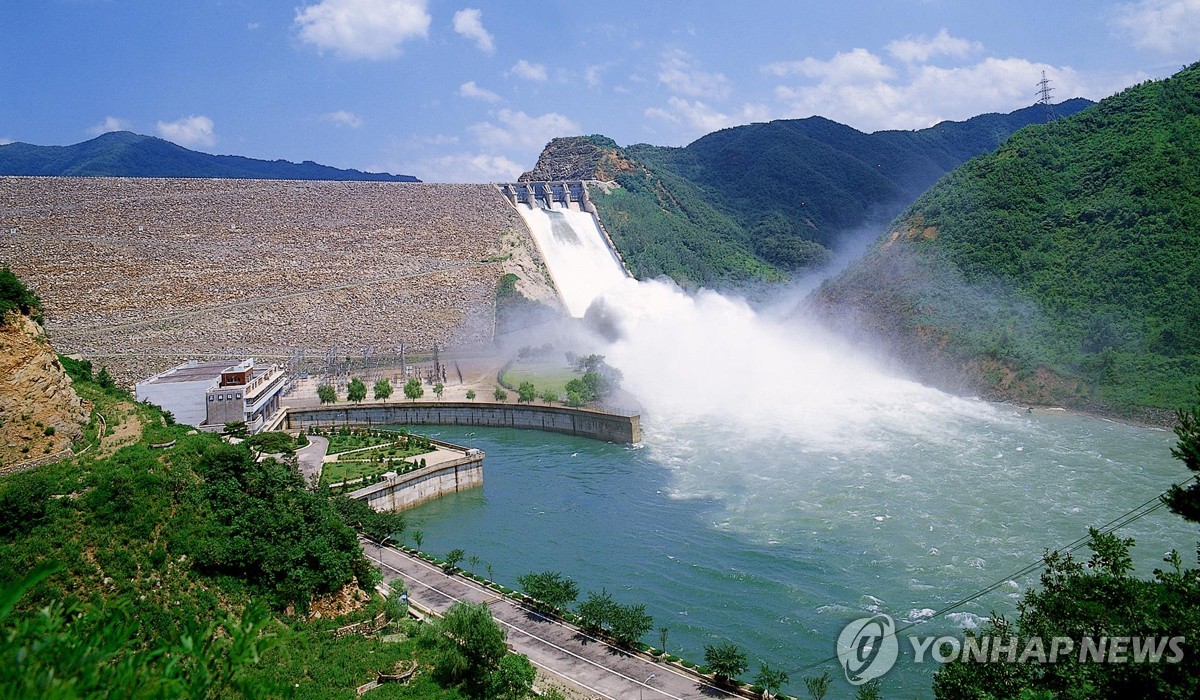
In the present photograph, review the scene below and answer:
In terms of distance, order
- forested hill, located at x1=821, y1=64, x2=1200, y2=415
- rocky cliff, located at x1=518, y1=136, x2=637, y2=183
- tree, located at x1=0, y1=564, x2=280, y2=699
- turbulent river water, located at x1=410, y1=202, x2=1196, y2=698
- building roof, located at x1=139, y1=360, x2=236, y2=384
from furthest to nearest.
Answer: rocky cliff, located at x1=518, y1=136, x2=637, y2=183 < forested hill, located at x1=821, y1=64, x2=1200, y2=415 < building roof, located at x1=139, y1=360, x2=236, y2=384 < turbulent river water, located at x1=410, y1=202, x2=1196, y2=698 < tree, located at x1=0, y1=564, x2=280, y2=699

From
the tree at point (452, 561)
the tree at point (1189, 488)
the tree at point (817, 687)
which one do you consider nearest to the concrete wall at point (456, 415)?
the tree at point (452, 561)

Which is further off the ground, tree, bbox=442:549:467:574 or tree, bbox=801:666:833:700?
tree, bbox=801:666:833:700

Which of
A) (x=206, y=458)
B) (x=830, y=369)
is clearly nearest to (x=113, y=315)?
(x=206, y=458)

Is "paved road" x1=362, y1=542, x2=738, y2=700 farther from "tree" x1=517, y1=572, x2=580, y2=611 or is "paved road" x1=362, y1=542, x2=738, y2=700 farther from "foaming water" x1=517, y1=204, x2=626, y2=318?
"foaming water" x1=517, y1=204, x2=626, y2=318

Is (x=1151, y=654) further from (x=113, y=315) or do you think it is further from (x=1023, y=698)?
(x=113, y=315)

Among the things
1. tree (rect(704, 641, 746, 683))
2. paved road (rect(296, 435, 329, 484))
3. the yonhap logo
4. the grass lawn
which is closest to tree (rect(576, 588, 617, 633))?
tree (rect(704, 641, 746, 683))

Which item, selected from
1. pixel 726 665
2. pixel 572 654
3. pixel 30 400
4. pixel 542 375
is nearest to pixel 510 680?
pixel 572 654
